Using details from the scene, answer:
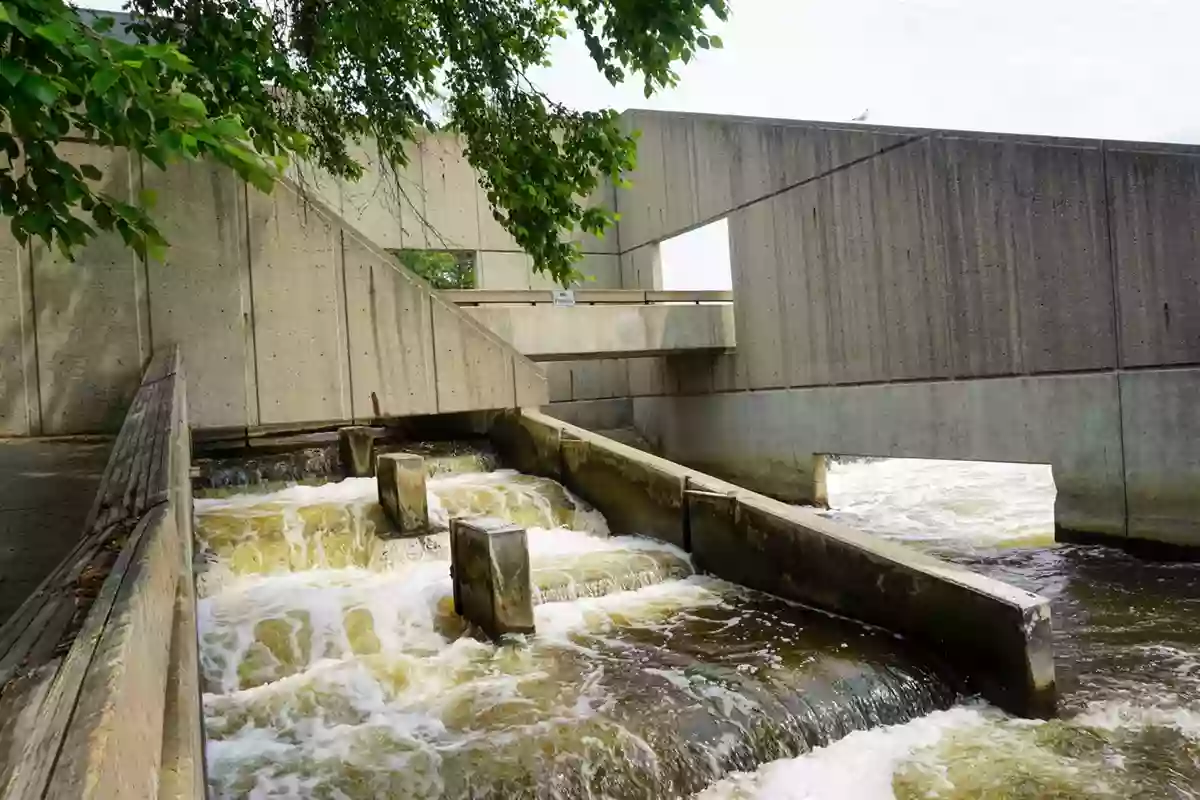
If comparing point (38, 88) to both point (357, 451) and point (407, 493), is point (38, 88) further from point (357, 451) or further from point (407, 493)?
point (357, 451)

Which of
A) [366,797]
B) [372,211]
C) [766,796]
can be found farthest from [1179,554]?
[372,211]

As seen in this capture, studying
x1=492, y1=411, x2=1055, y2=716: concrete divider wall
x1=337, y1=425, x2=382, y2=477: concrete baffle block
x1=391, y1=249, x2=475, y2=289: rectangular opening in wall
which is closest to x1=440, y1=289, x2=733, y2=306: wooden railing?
x1=337, y1=425, x2=382, y2=477: concrete baffle block

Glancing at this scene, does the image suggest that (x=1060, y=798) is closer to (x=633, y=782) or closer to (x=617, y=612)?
(x=633, y=782)

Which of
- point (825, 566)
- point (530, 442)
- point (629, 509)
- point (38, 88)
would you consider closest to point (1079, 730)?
point (825, 566)

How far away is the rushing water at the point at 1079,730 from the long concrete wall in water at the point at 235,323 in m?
5.18

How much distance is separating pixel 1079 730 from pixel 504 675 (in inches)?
122

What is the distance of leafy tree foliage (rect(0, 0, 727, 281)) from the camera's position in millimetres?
2314

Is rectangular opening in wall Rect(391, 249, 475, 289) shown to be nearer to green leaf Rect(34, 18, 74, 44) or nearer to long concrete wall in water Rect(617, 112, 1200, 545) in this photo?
long concrete wall in water Rect(617, 112, 1200, 545)

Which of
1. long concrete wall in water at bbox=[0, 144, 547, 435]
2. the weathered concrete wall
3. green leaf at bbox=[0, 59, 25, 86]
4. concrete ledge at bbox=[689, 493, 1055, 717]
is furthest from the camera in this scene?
the weathered concrete wall

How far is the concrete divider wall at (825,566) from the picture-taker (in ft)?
14.5

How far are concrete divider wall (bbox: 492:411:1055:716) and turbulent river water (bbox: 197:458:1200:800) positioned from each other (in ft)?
0.54

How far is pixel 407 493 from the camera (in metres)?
7.00

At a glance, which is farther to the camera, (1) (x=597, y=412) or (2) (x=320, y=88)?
(1) (x=597, y=412)

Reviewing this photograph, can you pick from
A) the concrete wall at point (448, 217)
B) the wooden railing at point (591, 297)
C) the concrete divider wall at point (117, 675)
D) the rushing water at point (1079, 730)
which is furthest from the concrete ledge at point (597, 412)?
the concrete divider wall at point (117, 675)
